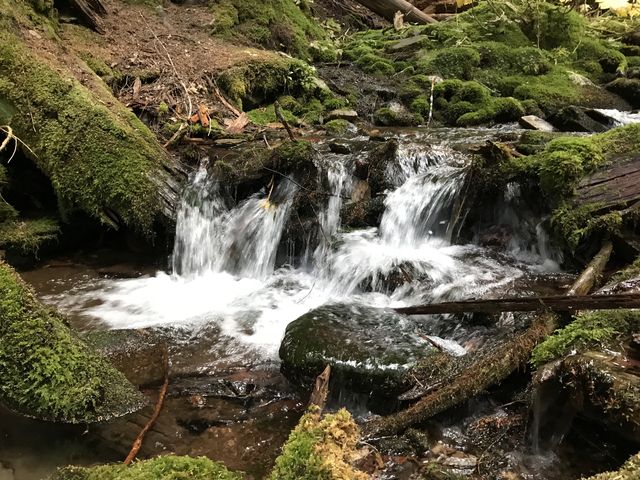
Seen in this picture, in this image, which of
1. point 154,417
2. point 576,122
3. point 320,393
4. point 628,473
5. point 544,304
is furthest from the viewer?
point 576,122

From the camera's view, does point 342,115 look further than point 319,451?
Yes

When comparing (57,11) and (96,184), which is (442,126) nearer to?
(96,184)

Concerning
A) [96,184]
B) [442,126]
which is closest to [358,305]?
[96,184]

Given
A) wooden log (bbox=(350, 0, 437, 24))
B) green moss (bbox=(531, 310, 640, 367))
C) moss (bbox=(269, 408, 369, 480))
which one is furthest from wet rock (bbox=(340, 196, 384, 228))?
wooden log (bbox=(350, 0, 437, 24))

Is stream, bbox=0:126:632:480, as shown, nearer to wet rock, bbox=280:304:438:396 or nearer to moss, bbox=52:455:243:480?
wet rock, bbox=280:304:438:396

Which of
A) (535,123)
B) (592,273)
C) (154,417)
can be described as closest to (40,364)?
(154,417)

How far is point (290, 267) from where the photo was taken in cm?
604

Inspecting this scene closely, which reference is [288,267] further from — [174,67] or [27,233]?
[174,67]

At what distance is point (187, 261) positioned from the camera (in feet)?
19.8

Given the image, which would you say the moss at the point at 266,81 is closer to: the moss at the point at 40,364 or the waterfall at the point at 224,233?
the waterfall at the point at 224,233

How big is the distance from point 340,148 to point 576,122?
4070mm

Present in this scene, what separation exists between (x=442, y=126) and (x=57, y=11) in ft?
22.7

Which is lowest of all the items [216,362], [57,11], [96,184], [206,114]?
[216,362]

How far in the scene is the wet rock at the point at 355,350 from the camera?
11.2 feet
